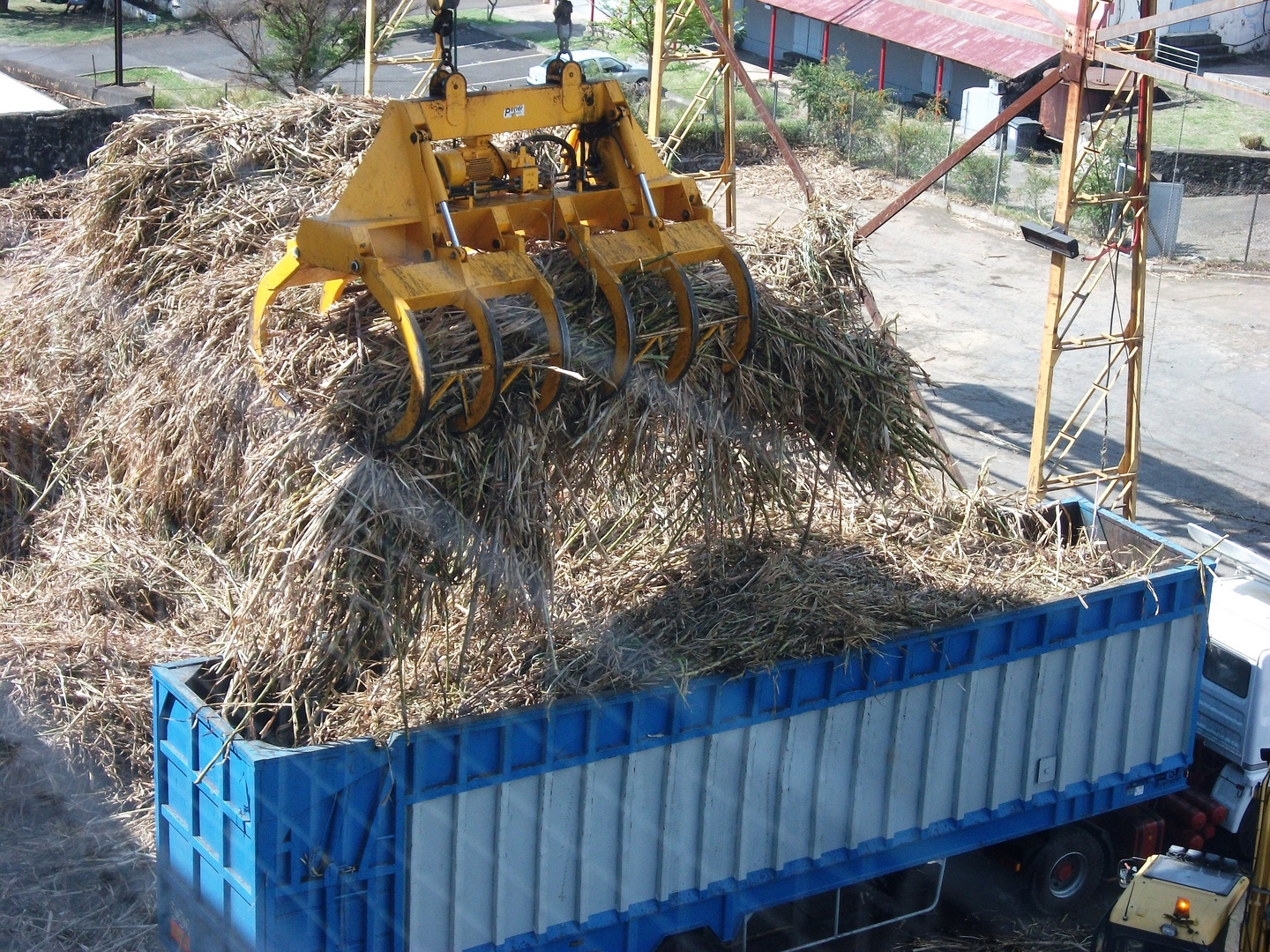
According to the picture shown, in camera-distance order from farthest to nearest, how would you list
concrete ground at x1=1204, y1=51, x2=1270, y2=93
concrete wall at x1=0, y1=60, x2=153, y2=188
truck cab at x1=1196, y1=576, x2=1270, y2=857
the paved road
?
concrete ground at x1=1204, y1=51, x2=1270, y2=93
the paved road
concrete wall at x1=0, y1=60, x2=153, y2=188
truck cab at x1=1196, y1=576, x2=1270, y2=857

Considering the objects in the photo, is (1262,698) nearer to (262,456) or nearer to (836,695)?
(836,695)

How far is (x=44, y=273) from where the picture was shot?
998cm

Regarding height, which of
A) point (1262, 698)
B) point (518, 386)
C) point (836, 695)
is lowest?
point (1262, 698)

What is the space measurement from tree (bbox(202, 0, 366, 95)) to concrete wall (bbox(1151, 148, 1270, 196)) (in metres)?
15.3

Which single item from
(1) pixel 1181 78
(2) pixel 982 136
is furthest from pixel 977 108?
(1) pixel 1181 78

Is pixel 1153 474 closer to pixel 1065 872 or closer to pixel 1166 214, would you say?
pixel 1065 872

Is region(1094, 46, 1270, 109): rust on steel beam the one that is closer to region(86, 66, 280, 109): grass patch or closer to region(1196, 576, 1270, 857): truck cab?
region(1196, 576, 1270, 857): truck cab

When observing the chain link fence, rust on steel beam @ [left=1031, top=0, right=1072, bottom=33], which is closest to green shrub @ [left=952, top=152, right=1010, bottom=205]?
the chain link fence

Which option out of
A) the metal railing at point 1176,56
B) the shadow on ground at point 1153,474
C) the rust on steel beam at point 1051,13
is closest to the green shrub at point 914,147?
the metal railing at point 1176,56

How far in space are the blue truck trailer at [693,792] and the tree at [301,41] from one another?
20257 millimetres

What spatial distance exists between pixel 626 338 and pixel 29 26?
3764 centimetres

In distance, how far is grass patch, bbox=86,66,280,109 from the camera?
1005 inches

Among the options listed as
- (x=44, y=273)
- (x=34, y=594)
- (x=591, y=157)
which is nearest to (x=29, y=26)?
(x=44, y=273)

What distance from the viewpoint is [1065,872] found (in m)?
7.65
